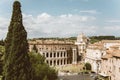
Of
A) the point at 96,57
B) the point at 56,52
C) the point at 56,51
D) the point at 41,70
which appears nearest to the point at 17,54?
the point at 41,70

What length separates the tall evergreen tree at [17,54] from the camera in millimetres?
25812

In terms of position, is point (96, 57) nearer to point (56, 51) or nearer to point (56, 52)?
point (56, 51)

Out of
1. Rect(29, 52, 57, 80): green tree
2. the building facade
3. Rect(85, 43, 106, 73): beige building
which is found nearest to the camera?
Rect(29, 52, 57, 80): green tree

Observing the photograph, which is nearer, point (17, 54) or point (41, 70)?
point (17, 54)

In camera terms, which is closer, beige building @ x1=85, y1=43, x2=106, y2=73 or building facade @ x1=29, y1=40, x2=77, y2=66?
beige building @ x1=85, y1=43, x2=106, y2=73

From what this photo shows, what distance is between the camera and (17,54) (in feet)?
84.7

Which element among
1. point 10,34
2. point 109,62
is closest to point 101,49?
point 109,62

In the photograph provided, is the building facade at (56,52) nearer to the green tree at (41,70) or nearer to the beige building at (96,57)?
the beige building at (96,57)

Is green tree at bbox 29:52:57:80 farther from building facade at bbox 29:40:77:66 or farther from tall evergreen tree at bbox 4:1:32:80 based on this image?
building facade at bbox 29:40:77:66

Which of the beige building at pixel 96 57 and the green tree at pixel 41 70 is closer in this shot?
the green tree at pixel 41 70

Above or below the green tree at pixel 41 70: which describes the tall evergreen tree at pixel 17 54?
above

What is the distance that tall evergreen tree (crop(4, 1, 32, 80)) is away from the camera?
1016 inches

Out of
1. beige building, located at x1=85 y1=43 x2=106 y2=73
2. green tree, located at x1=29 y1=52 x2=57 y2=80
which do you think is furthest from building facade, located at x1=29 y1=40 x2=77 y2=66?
green tree, located at x1=29 y1=52 x2=57 y2=80

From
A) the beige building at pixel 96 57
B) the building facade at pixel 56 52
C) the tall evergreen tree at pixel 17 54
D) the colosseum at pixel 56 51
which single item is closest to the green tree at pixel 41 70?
the tall evergreen tree at pixel 17 54
